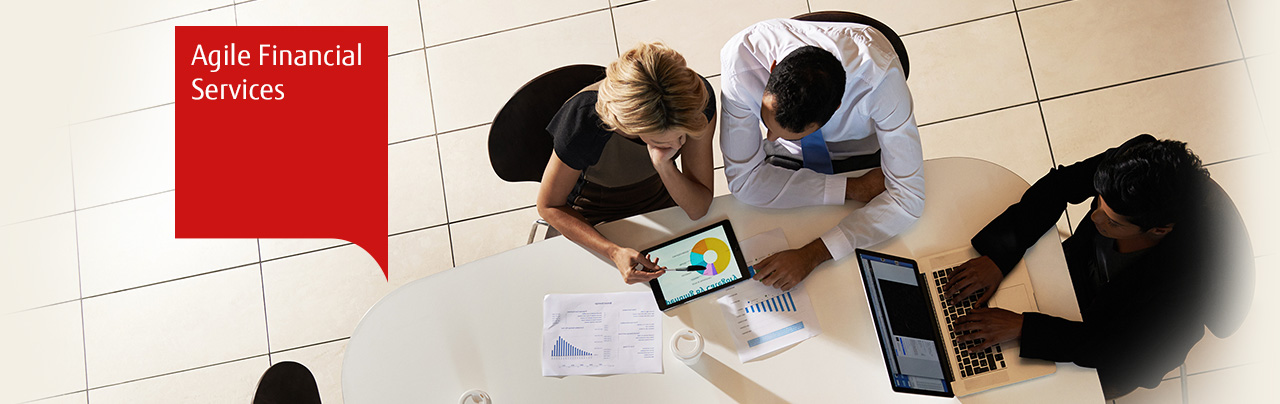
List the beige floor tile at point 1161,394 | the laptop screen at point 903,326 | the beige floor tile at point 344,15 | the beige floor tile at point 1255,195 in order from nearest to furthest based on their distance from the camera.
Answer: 1. the laptop screen at point 903,326
2. the beige floor tile at point 1161,394
3. the beige floor tile at point 1255,195
4. the beige floor tile at point 344,15

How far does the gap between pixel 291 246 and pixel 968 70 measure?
2.84 metres

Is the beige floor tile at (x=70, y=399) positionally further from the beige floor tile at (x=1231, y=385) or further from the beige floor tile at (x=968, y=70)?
the beige floor tile at (x=1231, y=385)

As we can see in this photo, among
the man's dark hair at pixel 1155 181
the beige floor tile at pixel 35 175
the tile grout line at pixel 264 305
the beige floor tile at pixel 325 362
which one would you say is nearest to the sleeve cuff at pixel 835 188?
the man's dark hair at pixel 1155 181

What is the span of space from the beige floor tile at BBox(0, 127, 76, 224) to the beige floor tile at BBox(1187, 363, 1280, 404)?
4470 millimetres

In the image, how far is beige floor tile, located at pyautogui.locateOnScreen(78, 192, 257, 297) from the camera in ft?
9.81

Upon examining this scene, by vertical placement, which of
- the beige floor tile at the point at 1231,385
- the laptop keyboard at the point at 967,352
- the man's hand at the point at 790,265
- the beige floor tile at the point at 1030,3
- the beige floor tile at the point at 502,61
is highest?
the beige floor tile at the point at 502,61

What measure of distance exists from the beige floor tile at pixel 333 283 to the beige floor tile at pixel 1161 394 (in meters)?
2.55

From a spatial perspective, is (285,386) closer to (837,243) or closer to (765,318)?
(765,318)

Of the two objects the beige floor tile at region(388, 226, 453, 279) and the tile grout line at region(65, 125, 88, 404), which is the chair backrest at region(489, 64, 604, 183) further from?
the tile grout line at region(65, 125, 88, 404)

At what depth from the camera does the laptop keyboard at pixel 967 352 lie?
1773mm

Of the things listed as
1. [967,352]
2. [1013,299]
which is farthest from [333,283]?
[1013,299]

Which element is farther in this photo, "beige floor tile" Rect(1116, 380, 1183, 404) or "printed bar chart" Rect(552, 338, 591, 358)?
"beige floor tile" Rect(1116, 380, 1183, 404)

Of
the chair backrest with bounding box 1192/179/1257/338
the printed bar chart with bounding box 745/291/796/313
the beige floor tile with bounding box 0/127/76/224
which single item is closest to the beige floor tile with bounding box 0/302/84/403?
the beige floor tile with bounding box 0/127/76/224

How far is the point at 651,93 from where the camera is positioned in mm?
1613
